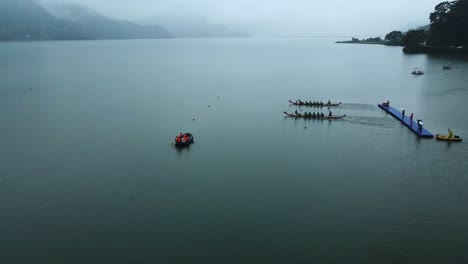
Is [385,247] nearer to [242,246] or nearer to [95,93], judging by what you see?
[242,246]

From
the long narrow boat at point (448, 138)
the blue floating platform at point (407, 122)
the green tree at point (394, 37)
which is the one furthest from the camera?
the green tree at point (394, 37)

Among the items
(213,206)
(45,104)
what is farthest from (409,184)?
(45,104)

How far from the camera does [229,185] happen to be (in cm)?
2077

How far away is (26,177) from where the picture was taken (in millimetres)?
21828

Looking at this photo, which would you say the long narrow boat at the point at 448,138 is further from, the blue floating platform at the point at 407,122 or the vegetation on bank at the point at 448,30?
the vegetation on bank at the point at 448,30

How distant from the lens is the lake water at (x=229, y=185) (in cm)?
1527

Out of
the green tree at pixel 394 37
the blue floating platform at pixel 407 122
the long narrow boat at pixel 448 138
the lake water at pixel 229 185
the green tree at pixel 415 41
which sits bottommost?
the lake water at pixel 229 185

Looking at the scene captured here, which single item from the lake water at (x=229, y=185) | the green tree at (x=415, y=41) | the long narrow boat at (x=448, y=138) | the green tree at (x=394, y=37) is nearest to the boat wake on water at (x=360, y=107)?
the lake water at (x=229, y=185)

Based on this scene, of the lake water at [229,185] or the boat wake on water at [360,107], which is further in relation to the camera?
the boat wake on water at [360,107]

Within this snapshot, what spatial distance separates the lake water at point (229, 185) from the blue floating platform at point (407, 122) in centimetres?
66

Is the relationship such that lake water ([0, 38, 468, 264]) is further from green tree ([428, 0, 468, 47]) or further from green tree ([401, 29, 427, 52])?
green tree ([401, 29, 427, 52])

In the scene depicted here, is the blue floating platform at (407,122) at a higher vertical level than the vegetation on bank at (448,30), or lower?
lower

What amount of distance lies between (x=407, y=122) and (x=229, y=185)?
18.8 m

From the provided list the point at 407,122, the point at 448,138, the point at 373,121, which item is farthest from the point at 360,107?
the point at 448,138
